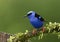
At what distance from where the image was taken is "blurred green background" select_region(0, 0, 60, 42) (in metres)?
9.86

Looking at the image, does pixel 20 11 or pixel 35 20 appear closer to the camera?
pixel 35 20

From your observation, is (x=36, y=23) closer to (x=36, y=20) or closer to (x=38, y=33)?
(x=36, y=20)

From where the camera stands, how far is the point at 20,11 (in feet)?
34.2

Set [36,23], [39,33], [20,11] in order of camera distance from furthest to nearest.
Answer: [20,11] → [36,23] → [39,33]

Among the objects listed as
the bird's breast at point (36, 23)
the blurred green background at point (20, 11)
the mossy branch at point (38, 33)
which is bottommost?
the mossy branch at point (38, 33)

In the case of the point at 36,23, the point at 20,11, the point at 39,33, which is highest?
the point at 20,11

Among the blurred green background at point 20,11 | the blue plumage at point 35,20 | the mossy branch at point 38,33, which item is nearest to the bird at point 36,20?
the blue plumage at point 35,20

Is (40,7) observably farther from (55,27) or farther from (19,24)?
(55,27)

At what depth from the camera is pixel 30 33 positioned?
15.8ft

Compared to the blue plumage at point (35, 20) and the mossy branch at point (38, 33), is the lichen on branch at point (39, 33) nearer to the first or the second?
the mossy branch at point (38, 33)

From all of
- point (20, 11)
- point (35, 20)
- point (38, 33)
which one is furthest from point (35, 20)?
point (20, 11)

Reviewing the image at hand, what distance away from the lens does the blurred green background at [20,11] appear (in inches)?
388

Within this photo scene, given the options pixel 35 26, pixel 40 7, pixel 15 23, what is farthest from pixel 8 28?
pixel 35 26

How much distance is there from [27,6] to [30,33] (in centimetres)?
526
